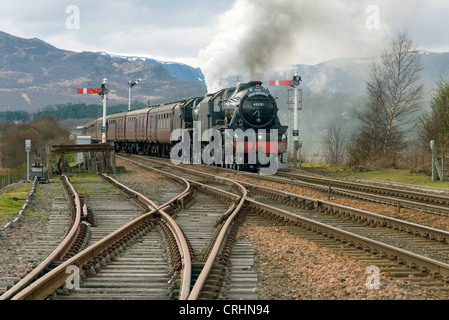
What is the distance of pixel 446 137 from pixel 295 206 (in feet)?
45.5

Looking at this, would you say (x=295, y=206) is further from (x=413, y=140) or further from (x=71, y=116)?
(x=71, y=116)

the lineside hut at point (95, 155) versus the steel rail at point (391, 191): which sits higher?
the lineside hut at point (95, 155)

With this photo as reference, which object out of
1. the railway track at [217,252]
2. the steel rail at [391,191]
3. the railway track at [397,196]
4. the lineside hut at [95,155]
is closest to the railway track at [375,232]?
the railway track at [217,252]

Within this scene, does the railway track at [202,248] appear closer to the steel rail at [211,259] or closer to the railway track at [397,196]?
the steel rail at [211,259]

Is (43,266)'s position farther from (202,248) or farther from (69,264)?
(202,248)

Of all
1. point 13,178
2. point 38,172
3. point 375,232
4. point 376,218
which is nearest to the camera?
point 375,232

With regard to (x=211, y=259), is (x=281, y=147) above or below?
above

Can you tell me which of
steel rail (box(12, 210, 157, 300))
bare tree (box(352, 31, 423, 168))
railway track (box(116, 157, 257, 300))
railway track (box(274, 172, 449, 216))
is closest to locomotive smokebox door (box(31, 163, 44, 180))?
railway track (box(274, 172, 449, 216))

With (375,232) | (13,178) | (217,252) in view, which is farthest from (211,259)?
(13,178)

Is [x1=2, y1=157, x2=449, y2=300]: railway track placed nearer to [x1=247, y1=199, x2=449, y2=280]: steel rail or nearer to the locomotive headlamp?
[x1=247, y1=199, x2=449, y2=280]: steel rail

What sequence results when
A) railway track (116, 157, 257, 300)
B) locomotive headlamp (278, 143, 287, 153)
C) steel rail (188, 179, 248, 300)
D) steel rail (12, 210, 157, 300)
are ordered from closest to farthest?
steel rail (188, 179, 248, 300), steel rail (12, 210, 157, 300), railway track (116, 157, 257, 300), locomotive headlamp (278, 143, 287, 153)

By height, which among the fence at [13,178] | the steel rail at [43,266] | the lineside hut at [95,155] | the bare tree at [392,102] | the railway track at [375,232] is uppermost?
the bare tree at [392,102]

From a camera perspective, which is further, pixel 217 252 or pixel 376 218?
pixel 376 218

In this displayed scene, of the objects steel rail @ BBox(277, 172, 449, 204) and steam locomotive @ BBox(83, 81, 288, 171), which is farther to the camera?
steam locomotive @ BBox(83, 81, 288, 171)
